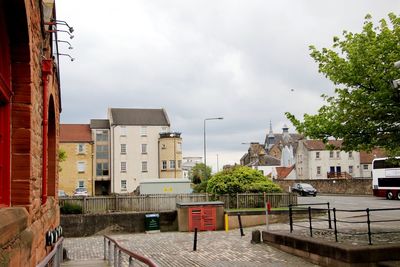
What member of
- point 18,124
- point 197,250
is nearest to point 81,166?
point 197,250

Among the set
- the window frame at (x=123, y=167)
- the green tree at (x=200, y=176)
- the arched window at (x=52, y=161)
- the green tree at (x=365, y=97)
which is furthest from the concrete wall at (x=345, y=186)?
the arched window at (x=52, y=161)

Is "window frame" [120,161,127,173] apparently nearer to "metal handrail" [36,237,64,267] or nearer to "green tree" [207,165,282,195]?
"green tree" [207,165,282,195]

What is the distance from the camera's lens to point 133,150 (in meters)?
76.0

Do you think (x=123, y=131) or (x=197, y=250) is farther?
(x=123, y=131)

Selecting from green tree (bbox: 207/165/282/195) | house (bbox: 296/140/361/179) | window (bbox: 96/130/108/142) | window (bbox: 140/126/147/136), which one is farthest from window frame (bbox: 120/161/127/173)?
green tree (bbox: 207/165/282/195)

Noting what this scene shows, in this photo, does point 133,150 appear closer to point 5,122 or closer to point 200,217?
point 200,217

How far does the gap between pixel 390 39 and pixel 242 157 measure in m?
147

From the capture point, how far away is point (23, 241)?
16.4ft

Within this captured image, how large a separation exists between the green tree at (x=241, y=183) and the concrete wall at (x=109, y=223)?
529cm

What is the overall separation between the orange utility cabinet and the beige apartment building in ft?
156

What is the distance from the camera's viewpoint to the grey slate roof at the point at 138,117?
253 feet

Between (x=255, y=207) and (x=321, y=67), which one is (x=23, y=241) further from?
(x=255, y=207)

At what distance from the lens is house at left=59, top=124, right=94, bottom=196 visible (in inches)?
2963

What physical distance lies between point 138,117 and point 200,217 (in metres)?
54.3
